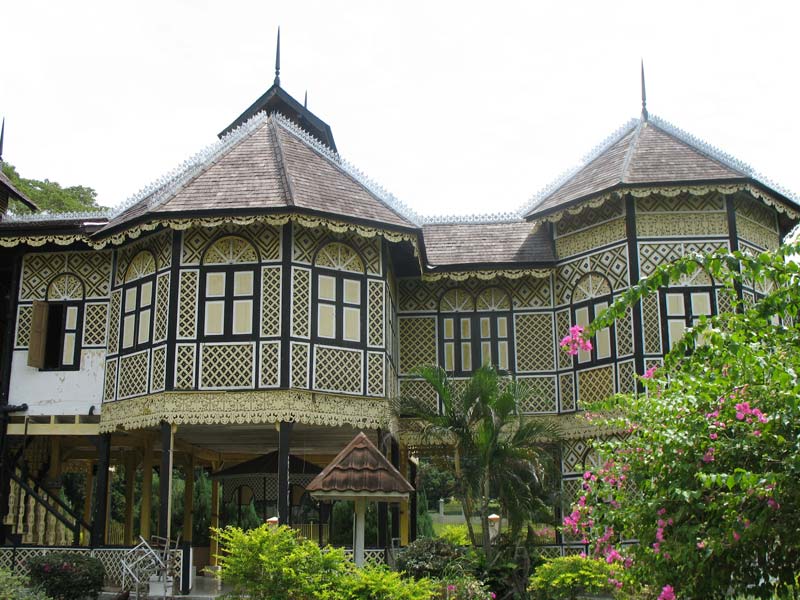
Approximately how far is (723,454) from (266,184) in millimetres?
11738

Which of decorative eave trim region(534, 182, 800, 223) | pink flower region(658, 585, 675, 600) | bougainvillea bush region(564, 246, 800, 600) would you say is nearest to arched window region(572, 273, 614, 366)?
decorative eave trim region(534, 182, 800, 223)

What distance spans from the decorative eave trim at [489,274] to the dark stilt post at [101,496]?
6.94 metres

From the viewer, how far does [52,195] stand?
34938 mm

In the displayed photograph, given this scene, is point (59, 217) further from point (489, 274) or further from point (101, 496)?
point (489, 274)

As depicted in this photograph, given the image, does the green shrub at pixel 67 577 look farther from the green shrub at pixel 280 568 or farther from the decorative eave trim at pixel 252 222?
the decorative eave trim at pixel 252 222

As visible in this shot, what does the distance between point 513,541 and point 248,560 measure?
564cm

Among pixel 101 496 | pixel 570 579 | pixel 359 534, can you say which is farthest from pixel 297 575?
pixel 101 496

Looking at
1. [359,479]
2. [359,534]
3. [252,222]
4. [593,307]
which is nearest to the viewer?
[359,534]

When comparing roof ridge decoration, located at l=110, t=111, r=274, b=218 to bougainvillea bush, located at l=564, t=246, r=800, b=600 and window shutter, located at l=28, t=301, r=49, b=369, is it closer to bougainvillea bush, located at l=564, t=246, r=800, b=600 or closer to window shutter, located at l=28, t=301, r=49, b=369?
window shutter, located at l=28, t=301, r=49, b=369

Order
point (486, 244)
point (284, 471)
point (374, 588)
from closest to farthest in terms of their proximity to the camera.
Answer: point (374, 588) → point (284, 471) → point (486, 244)

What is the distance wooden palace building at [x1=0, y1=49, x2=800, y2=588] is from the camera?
16.8 m

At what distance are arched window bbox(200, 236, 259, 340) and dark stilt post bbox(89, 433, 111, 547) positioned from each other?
3203 millimetres

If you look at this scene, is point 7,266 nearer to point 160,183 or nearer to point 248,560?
point 160,183

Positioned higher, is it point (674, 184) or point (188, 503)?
point (674, 184)
